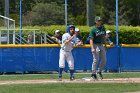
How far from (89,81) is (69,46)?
1.51 m

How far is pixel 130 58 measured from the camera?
2331cm

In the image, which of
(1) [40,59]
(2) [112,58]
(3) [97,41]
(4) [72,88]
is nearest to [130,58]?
→ (2) [112,58]

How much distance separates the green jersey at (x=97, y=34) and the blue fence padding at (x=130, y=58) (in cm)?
655

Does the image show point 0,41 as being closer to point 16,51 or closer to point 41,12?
point 16,51

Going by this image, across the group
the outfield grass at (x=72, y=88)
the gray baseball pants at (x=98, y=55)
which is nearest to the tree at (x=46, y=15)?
the gray baseball pants at (x=98, y=55)

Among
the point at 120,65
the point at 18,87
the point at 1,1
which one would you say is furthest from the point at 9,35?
the point at 1,1

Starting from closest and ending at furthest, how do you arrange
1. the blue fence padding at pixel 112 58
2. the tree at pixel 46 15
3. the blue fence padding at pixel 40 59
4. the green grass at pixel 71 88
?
1. the green grass at pixel 71 88
2. the blue fence padding at pixel 40 59
3. the blue fence padding at pixel 112 58
4. the tree at pixel 46 15

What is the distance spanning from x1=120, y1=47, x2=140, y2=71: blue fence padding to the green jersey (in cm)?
655

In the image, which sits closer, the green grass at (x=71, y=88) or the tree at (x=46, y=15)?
the green grass at (x=71, y=88)

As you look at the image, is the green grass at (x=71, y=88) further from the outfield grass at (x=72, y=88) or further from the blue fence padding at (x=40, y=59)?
the blue fence padding at (x=40, y=59)

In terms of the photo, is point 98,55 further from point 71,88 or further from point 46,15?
point 46,15

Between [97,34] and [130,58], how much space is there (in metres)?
7.01

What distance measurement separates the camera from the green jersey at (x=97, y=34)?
654 inches

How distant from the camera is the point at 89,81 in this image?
53.2ft
